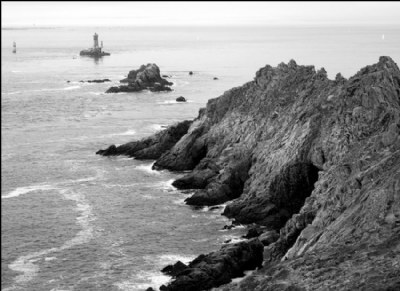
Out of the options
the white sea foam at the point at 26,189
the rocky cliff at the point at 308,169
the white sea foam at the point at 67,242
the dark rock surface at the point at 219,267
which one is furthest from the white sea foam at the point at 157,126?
the dark rock surface at the point at 219,267

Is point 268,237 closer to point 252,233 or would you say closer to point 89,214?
point 252,233

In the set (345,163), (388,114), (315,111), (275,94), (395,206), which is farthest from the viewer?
(275,94)

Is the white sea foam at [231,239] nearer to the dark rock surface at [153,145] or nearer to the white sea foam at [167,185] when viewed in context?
the white sea foam at [167,185]

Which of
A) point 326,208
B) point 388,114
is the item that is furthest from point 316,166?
point 326,208

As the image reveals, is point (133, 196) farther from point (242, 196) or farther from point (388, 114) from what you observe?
point (388, 114)

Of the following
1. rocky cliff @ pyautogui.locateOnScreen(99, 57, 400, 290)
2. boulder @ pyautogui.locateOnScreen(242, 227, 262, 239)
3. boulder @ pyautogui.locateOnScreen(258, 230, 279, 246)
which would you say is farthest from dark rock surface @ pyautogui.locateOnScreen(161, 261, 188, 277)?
boulder @ pyautogui.locateOnScreen(242, 227, 262, 239)

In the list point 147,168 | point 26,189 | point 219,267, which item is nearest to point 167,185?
point 147,168

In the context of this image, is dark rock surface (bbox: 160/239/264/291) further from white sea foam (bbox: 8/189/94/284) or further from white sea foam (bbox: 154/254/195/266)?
white sea foam (bbox: 8/189/94/284)
